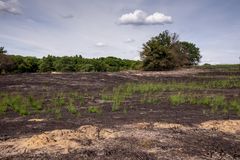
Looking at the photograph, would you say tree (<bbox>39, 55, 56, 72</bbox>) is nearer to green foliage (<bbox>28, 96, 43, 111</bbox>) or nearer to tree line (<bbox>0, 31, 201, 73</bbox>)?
tree line (<bbox>0, 31, 201, 73</bbox>)

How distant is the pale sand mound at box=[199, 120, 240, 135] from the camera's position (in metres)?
9.75

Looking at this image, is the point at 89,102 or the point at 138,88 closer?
the point at 89,102

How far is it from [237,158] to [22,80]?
764 inches

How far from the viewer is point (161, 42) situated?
43219 mm

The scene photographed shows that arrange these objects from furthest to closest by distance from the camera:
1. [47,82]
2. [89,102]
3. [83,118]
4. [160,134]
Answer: [47,82] < [89,102] < [83,118] < [160,134]

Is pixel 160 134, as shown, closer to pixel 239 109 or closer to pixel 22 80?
pixel 239 109

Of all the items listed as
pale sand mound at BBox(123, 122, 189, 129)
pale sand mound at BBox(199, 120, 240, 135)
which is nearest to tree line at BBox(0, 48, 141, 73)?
pale sand mound at BBox(123, 122, 189, 129)

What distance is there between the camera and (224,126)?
10102 mm

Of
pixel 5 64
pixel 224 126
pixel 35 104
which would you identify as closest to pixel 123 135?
pixel 224 126

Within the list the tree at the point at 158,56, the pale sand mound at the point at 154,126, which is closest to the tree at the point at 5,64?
the tree at the point at 158,56

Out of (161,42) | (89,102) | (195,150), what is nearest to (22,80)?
(89,102)

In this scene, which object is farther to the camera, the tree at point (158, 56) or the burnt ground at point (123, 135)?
the tree at point (158, 56)

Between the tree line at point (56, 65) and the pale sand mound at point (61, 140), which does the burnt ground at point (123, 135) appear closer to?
the pale sand mound at point (61, 140)

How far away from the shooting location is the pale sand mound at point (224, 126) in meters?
9.75
